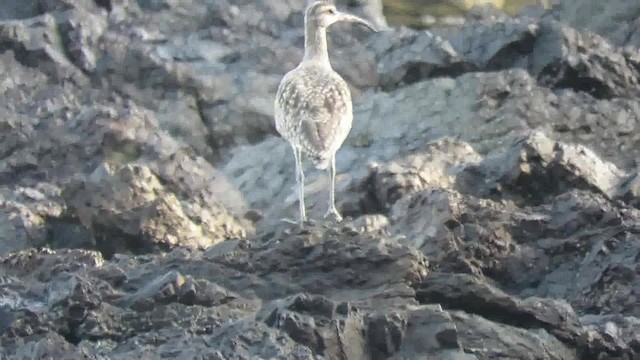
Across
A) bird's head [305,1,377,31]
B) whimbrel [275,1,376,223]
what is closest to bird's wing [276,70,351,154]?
whimbrel [275,1,376,223]

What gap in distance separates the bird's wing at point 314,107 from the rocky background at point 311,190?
65 centimetres

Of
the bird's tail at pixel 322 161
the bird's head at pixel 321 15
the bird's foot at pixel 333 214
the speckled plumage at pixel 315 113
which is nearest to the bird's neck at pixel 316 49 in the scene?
the bird's head at pixel 321 15

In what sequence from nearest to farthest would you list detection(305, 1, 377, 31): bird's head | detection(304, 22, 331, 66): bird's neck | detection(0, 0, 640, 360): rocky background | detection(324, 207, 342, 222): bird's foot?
1. detection(0, 0, 640, 360): rocky background
2. detection(324, 207, 342, 222): bird's foot
3. detection(304, 22, 331, 66): bird's neck
4. detection(305, 1, 377, 31): bird's head

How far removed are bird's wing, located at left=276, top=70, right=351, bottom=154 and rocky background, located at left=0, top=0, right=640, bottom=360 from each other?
2.13 ft

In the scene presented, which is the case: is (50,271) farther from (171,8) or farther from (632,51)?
(171,8)

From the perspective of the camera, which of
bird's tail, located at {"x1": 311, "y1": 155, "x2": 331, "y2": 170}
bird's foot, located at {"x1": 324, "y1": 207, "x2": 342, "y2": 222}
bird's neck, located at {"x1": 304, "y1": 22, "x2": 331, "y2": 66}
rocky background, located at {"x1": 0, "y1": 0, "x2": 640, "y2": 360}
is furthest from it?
bird's neck, located at {"x1": 304, "y1": 22, "x2": 331, "y2": 66}

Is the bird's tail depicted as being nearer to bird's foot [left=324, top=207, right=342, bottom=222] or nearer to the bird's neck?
bird's foot [left=324, top=207, right=342, bottom=222]

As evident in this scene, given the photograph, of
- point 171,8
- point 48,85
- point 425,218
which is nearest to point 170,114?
point 48,85

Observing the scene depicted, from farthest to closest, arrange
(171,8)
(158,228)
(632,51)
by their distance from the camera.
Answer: (171,8), (632,51), (158,228)

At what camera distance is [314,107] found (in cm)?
1472

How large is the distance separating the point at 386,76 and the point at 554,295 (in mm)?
10943

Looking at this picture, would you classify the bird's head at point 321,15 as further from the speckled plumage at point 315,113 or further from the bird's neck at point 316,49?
the speckled plumage at point 315,113

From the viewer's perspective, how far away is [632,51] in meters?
20.9

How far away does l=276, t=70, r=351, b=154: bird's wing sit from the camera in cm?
1447
